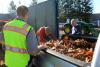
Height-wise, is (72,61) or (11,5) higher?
(11,5)

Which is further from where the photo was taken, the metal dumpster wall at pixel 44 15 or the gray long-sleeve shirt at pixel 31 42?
the metal dumpster wall at pixel 44 15

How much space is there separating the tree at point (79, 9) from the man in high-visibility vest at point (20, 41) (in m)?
5.39

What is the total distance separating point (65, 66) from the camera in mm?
3039

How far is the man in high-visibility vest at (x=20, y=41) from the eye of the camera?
4.32 m

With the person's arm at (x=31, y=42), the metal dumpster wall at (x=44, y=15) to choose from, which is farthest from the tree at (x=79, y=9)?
the person's arm at (x=31, y=42)

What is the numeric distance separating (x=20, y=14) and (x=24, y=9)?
10 cm

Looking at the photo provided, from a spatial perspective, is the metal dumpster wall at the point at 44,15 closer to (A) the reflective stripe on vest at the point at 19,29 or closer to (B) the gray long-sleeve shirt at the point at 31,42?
(A) the reflective stripe on vest at the point at 19,29

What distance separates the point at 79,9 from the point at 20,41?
6505mm

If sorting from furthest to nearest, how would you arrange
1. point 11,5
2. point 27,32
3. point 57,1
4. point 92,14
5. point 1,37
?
1. point 11,5
2. point 92,14
3. point 57,1
4. point 1,37
5. point 27,32

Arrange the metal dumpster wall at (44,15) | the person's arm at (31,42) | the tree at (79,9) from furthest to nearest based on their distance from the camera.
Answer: the tree at (79,9)
the metal dumpster wall at (44,15)
the person's arm at (31,42)

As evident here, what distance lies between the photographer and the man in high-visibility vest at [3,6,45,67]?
4.32 meters

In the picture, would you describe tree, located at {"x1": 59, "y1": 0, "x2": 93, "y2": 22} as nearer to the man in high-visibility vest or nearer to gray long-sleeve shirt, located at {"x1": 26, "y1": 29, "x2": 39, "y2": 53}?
the man in high-visibility vest

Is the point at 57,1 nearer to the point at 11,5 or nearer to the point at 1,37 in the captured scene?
the point at 1,37

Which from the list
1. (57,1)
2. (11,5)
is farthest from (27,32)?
(11,5)
